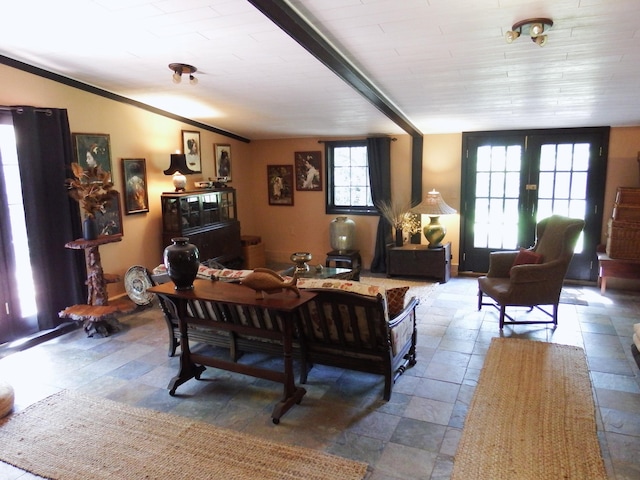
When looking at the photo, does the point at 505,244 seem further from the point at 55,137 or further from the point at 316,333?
the point at 55,137

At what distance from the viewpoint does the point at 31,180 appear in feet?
13.9

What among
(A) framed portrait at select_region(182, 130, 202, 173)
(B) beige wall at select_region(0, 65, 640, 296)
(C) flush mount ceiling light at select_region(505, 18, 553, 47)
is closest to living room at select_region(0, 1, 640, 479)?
(B) beige wall at select_region(0, 65, 640, 296)

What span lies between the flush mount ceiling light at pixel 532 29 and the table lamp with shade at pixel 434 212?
10.5 feet

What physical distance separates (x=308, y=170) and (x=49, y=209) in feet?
13.2

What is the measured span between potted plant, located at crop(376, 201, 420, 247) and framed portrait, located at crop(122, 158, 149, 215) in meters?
3.36

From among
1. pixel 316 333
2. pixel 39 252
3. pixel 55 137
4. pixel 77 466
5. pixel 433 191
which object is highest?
pixel 55 137

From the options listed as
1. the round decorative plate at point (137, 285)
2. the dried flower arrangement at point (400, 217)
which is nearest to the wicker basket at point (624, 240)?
the dried flower arrangement at point (400, 217)

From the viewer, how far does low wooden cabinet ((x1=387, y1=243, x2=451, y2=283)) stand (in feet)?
20.4

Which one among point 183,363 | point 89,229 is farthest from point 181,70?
point 183,363

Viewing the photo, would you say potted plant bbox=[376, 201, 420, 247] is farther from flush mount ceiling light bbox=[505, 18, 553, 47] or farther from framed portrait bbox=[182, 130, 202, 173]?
flush mount ceiling light bbox=[505, 18, 553, 47]

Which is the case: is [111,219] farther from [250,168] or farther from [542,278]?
[542,278]

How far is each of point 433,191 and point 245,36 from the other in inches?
144

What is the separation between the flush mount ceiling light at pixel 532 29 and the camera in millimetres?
2729

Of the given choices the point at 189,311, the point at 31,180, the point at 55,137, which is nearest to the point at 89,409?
the point at 189,311
